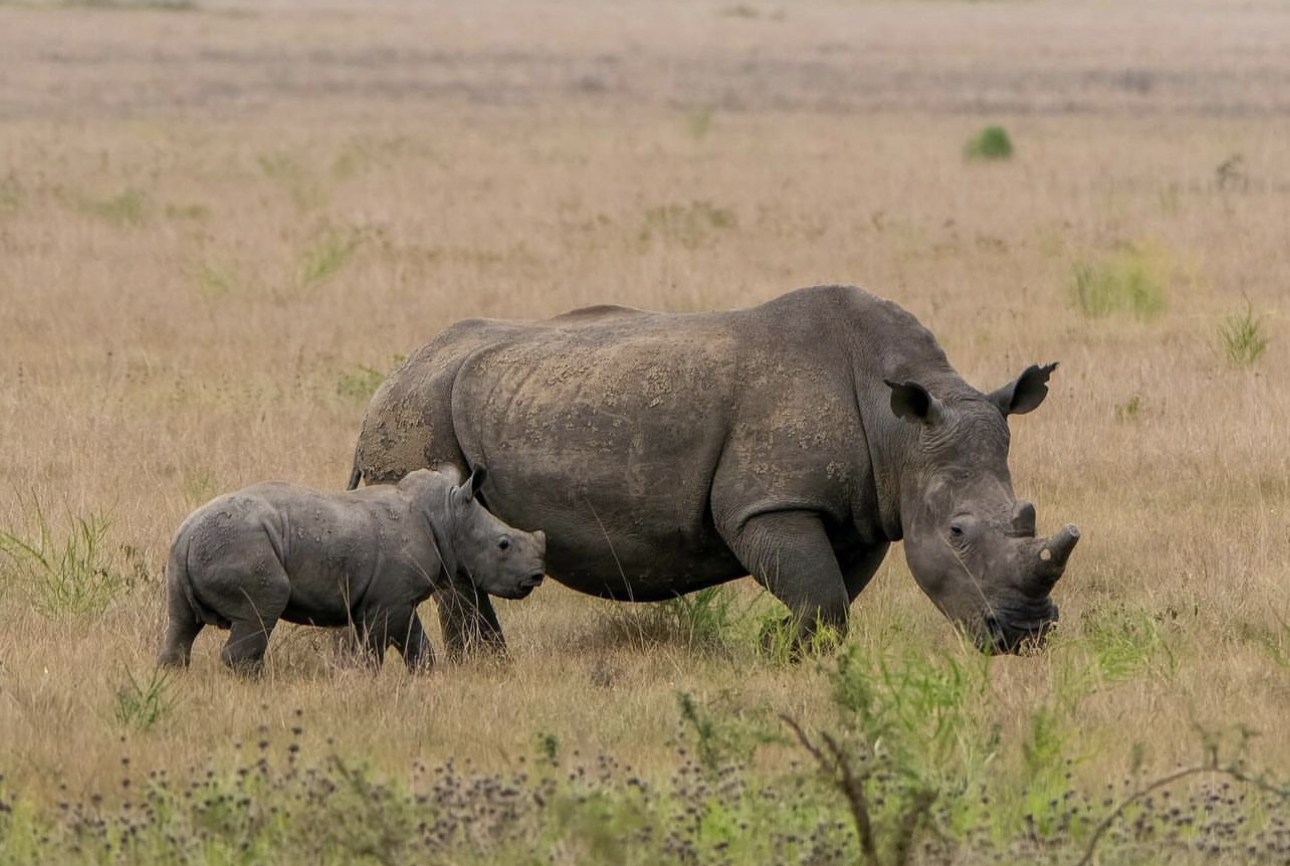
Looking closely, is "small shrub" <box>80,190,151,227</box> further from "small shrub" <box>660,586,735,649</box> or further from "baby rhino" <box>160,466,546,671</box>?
"baby rhino" <box>160,466,546,671</box>

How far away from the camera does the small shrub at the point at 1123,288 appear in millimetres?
14828

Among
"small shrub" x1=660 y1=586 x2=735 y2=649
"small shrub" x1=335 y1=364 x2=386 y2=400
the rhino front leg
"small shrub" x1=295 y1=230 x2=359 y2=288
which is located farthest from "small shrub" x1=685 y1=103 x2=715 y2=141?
the rhino front leg

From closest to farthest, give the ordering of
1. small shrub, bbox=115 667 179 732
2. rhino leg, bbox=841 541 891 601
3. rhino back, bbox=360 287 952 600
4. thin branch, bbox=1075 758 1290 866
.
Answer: thin branch, bbox=1075 758 1290 866 → small shrub, bbox=115 667 179 732 → rhino back, bbox=360 287 952 600 → rhino leg, bbox=841 541 891 601

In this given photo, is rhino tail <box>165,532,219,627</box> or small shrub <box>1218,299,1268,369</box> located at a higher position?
rhino tail <box>165,532,219,627</box>

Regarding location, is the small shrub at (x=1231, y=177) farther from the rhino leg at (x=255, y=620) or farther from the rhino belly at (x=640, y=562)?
the rhino leg at (x=255, y=620)

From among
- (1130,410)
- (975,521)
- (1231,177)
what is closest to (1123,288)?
(1130,410)

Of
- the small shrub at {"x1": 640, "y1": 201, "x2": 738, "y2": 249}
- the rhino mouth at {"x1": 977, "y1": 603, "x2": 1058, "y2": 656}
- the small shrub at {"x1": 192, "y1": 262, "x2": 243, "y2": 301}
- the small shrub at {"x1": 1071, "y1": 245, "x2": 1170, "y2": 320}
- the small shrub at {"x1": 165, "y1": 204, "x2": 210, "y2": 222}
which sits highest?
the rhino mouth at {"x1": 977, "y1": 603, "x2": 1058, "y2": 656}

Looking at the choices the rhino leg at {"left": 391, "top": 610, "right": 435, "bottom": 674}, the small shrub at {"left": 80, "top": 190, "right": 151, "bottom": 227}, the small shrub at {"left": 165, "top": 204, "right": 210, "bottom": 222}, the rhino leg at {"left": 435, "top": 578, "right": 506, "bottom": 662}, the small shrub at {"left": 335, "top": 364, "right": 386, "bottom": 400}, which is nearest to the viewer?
the rhino leg at {"left": 391, "top": 610, "right": 435, "bottom": 674}

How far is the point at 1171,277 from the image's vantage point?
53.4ft

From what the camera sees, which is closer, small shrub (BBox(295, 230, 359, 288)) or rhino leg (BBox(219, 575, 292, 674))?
rhino leg (BBox(219, 575, 292, 674))

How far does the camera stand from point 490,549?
7238mm

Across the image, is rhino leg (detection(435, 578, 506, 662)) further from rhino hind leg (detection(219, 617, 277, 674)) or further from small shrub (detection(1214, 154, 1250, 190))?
small shrub (detection(1214, 154, 1250, 190))

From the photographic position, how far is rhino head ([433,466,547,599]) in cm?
723

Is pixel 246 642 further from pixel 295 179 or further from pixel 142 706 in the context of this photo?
pixel 295 179
